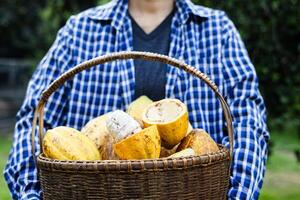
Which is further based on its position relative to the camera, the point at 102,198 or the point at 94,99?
the point at 94,99

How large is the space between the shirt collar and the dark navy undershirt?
5 centimetres

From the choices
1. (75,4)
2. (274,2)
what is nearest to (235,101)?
(274,2)

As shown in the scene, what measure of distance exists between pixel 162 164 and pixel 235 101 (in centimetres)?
77

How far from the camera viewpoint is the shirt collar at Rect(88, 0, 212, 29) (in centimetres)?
279

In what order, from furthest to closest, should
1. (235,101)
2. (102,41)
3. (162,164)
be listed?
(102,41), (235,101), (162,164)

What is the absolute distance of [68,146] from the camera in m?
2.01

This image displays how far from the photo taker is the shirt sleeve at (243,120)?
237cm

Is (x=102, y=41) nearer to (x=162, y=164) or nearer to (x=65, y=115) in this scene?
(x=65, y=115)

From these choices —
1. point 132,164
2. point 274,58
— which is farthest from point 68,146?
point 274,58

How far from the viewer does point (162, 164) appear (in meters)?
1.89

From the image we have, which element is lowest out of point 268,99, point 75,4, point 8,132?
point 8,132

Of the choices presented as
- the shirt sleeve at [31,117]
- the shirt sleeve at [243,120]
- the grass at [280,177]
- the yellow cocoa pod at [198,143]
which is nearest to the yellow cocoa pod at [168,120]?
the yellow cocoa pod at [198,143]

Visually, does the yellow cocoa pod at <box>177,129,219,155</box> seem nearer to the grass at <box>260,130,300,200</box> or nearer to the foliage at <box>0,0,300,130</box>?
the foliage at <box>0,0,300,130</box>

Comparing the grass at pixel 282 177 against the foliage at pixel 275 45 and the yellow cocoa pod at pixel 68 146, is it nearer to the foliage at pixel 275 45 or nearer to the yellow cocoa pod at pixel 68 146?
the foliage at pixel 275 45
